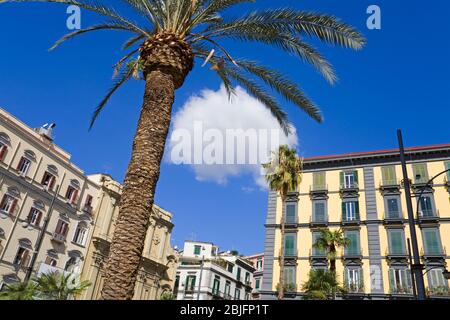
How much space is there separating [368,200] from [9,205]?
33.0 metres

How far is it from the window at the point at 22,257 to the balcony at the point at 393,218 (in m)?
32.5

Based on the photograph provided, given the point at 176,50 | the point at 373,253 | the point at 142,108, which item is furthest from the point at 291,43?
the point at 373,253

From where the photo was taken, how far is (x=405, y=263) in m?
33.5

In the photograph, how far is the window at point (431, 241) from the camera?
3331 cm

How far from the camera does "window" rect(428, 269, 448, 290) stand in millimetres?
31734

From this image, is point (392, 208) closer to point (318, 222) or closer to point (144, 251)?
point (318, 222)

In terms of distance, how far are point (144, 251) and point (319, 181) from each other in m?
23.1

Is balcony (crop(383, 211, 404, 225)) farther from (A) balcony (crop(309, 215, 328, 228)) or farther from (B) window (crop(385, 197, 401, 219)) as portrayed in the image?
(A) balcony (crop(309, 215, 328, 228))

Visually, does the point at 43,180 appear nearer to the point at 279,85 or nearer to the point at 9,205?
the point at 9,205

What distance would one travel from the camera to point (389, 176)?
1506 inches

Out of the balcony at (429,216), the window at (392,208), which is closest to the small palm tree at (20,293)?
the window at (392,208)

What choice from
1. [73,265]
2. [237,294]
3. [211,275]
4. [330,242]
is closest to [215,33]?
[330,242]

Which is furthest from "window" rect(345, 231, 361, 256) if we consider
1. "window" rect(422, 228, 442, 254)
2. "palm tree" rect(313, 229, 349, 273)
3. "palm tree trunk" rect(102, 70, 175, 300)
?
"palm tree trunk" rect(102, 70, 175, 300)

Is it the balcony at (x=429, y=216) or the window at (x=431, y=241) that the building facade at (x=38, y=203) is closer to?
the window at (x=431, y=241)
